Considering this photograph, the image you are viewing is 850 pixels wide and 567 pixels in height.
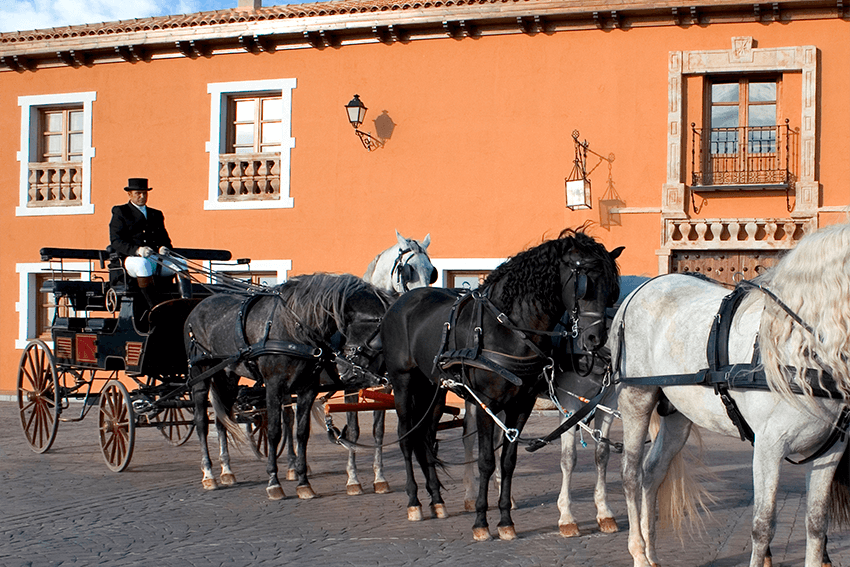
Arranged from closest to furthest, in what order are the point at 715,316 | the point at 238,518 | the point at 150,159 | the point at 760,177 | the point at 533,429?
the point at 715,316 → the point at 238,518 → the point at 533,429 → the point at 760,177 → the point at 150,159

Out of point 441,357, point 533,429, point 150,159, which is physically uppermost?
point 150,159

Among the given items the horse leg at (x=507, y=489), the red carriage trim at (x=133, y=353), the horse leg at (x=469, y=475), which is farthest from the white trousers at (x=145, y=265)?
the horse leg at (x=507, y=489)

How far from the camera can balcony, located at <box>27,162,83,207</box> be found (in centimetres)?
1653

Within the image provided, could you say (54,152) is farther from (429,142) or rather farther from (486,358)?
(486,358)

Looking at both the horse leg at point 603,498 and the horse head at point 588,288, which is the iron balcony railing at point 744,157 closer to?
the horse leg at point 603,498

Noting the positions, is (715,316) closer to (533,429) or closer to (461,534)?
(461,534)

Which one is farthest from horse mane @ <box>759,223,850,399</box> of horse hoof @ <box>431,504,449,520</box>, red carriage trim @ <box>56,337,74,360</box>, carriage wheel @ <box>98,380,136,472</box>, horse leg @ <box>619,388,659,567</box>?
red carriage trim @ <box>56,337,74,360</box>

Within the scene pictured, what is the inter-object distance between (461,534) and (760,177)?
8954mm

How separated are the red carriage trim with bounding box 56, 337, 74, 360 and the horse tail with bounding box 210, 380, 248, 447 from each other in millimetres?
2118

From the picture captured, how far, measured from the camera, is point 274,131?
15602mm

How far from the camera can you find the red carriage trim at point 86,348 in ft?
30.2

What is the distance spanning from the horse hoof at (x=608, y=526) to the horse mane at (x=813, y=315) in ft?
7.91

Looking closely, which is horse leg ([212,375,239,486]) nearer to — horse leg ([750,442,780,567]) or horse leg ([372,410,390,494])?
horse leg ([372,410,390,494])

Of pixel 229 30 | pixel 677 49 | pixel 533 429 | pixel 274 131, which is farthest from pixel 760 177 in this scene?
pixel 229 30
